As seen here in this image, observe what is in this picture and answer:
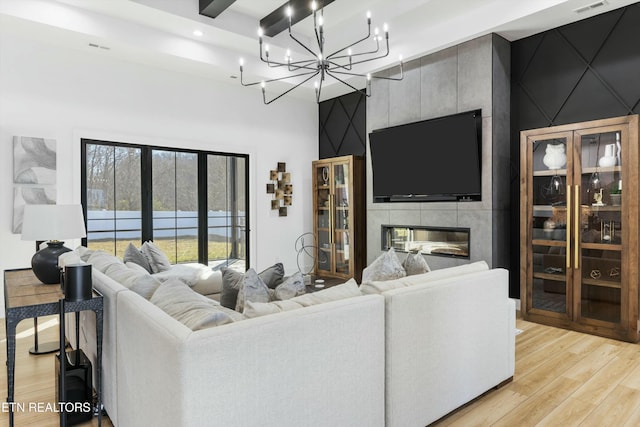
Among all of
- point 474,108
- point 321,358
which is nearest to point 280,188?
point 474,108

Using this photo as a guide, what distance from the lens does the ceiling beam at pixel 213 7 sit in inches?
155

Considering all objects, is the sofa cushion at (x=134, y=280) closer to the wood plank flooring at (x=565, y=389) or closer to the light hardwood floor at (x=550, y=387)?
the light hardwood floor at (x=550, y=387)

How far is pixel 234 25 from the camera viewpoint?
14.9 feet

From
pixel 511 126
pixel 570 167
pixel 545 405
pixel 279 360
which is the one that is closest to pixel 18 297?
pixel 279 360

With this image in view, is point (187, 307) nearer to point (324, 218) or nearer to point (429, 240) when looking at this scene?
point (429, 240)

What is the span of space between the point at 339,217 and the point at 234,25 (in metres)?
2.95

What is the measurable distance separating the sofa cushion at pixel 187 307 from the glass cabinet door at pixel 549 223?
10.8ft

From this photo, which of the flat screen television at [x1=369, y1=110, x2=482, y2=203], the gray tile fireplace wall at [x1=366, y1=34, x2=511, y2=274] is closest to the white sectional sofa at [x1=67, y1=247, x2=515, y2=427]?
the gray tile fireplace wall at [x1=366, y1=34, x2=511, y2=274]

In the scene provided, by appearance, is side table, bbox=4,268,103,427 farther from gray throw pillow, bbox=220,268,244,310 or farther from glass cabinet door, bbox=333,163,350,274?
glass cabinet door, bbox=333,163,350,274

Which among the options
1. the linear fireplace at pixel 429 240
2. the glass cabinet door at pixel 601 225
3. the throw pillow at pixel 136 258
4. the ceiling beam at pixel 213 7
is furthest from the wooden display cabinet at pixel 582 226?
the throw pillow at pixel 136 258

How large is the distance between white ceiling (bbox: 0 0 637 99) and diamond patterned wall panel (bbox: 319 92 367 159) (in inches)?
36.0

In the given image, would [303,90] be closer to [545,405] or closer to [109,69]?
[109,69]

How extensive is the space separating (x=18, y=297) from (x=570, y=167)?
4.23 meters

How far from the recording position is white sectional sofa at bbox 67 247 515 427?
4.40 feet
